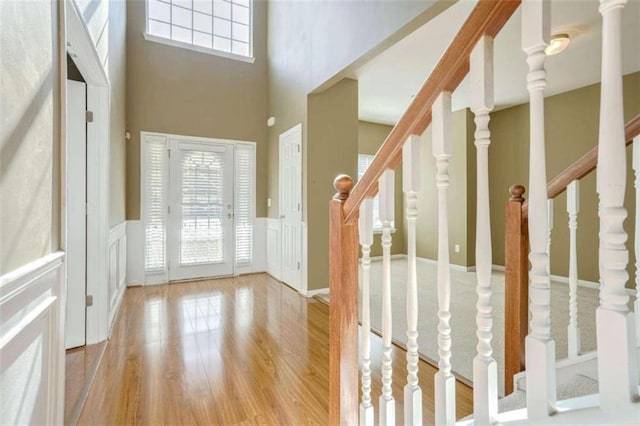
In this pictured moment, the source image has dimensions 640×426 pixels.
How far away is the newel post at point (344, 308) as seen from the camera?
1120mm

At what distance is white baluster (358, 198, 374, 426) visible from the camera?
3.39ft

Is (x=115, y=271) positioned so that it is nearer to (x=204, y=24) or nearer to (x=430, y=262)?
(x=204, y=24)

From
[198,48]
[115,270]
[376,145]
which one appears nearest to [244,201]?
[115,270]

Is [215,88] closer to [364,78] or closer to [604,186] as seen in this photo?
[364,78]

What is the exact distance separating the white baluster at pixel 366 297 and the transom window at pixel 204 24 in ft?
15.1

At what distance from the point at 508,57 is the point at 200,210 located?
4.18 meters

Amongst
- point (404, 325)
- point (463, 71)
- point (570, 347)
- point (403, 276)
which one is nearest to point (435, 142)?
point (463, 71)

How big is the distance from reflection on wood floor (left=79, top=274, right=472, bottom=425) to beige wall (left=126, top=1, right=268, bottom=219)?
6.46 feet

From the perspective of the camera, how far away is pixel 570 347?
1.49m

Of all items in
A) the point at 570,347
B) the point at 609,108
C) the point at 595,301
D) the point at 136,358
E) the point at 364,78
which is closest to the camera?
the point at 609,108

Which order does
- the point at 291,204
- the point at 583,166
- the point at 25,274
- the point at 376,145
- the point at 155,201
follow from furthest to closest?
the point at 376,145
the point at 155,201
the point at 291,204
the point at 583,166
the point at 25,274

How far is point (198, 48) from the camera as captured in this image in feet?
15.0

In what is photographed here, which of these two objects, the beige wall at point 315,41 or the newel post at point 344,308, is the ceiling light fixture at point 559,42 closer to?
the beige wall at point 315,41

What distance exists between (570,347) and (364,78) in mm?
3610
